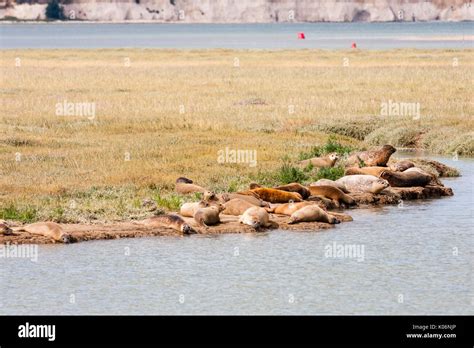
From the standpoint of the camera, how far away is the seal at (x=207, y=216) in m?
22.5

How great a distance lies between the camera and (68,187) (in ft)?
84.9

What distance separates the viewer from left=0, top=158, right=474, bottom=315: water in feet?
57.1

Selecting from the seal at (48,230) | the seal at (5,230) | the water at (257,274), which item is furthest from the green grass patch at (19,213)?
the water at (257,274)

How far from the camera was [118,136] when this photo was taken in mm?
36031

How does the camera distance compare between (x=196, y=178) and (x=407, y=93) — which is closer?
(x=196, y=178)

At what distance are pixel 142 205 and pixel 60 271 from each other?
4.88 metres

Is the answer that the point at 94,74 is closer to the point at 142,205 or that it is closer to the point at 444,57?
the point at 444,57

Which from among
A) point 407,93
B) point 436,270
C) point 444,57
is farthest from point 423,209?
point 444,57

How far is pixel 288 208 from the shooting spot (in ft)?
77.5

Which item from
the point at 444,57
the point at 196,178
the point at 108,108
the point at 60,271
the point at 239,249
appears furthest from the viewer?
the point at 444,57

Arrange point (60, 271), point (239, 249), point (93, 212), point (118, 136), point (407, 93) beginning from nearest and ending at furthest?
point (60, 271) → point (239, 249) → point (93, 212) → point (118, 136) → point (407, 93)

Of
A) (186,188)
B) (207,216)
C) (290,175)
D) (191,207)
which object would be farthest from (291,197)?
(290,175)

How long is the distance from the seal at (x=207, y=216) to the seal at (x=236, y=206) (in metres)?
0.83

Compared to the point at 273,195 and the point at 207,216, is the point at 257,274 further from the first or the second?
the point at 273,195
